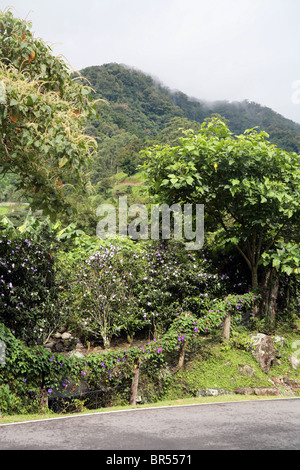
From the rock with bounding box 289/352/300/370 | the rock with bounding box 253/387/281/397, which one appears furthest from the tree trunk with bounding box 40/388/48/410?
the rock with bounding box 289/352/300/370

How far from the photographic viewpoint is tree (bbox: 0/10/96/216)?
504 centimetres

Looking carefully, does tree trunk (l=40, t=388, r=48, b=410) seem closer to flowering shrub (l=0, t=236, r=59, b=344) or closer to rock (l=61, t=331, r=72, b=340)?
flowering shrub (l=0, t=236, r=59, b=344)

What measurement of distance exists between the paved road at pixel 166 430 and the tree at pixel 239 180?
402 cm

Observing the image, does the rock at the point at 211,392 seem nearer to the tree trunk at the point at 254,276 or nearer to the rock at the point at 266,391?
the rock at the point at 266,391

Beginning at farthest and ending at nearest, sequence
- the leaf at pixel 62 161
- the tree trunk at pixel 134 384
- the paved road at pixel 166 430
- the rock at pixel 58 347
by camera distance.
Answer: the rock at pixel 58 347 < the tree trunk at pixel 134 384 < the leaf at pixel 62 161 < the paved road at pixel 166 430

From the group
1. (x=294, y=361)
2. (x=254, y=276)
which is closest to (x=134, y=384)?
(x=294, y=361)

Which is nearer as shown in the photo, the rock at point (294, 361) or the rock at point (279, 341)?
the rock at point (294, 361)

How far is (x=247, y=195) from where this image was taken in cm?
923

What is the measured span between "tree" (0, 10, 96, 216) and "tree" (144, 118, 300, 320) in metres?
3.46

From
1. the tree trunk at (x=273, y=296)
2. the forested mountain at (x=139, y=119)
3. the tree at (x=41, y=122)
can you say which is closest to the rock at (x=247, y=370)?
the tree trunk at (x=273, y=296)

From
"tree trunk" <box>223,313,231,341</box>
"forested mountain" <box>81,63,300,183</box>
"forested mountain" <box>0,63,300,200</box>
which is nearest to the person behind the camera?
"tree trunk" <box>223,313,231,341</box>

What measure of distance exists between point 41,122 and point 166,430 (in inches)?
166

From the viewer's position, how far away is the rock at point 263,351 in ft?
28.4
